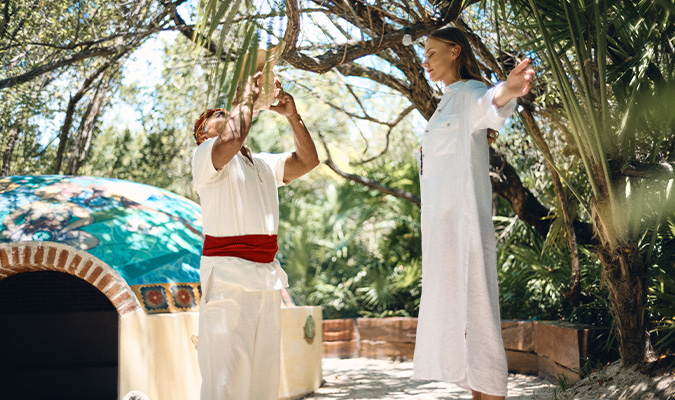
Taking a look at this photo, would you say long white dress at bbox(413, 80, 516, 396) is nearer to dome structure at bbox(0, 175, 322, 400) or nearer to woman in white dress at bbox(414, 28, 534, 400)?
woman in white dress at bbox(414, 28, 534, 400)

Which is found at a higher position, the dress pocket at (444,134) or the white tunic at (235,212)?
the dress pocket at (444,134)

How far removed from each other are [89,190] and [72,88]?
15.0 feet

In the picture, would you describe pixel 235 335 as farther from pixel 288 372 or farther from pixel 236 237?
pixel 288 372

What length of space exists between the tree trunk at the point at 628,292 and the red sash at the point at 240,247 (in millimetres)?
2382

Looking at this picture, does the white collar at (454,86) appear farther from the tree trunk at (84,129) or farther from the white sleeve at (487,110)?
the tree trunk at (84,129)

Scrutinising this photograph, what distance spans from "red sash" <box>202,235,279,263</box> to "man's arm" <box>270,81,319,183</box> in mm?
470

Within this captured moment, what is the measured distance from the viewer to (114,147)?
1391cm

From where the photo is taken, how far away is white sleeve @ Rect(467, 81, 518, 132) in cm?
253

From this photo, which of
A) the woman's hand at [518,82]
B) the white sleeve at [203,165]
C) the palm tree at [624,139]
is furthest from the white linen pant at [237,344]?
the palm tree at [624,139]

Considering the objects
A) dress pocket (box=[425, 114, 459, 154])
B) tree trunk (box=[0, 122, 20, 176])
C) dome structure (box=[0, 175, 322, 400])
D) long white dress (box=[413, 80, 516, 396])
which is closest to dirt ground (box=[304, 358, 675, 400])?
dome structure (box=[0, 175, 322, 400])

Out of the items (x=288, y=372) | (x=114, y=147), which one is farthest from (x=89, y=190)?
(x=114, y=147)

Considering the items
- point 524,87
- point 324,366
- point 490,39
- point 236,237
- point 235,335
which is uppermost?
point 490,39

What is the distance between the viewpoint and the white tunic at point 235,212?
2955 millimetres

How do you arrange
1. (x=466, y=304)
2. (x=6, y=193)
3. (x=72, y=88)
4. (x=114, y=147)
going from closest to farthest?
(x=466, y=304) < (x=6, y=193) < (x=72, y=88) < (x=114, y=147)
